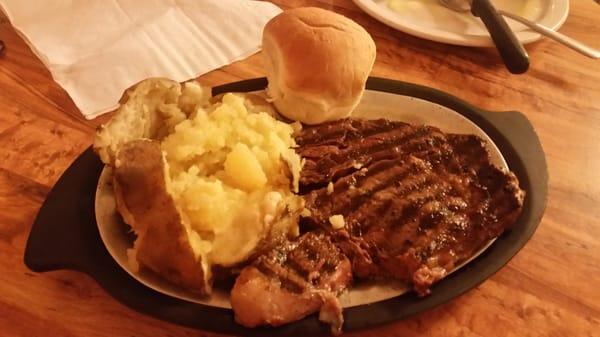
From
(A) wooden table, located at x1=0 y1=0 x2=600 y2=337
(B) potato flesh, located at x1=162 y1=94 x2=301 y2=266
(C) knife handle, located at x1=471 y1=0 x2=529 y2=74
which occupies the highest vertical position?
(B) potato flesh, located at x1=162 y1=94 x2=301 y2=266

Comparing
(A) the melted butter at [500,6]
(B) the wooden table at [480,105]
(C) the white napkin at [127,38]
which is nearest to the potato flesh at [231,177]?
(B) the wooden table at [480,105]

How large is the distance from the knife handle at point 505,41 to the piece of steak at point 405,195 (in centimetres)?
50

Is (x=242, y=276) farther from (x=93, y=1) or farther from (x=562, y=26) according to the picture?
(x=562, y=26)

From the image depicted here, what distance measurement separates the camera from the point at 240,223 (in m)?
1.07

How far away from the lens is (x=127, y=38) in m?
1.82

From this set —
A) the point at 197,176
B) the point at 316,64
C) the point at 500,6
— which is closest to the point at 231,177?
the point at 197,176

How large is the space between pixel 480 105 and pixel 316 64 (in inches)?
22.4

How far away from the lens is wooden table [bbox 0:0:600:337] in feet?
3.57

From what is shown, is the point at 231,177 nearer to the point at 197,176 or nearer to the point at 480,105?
the point at 197,176

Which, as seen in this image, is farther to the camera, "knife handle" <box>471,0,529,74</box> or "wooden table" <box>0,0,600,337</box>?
"knife handle" <box>471,0,529,74</box>

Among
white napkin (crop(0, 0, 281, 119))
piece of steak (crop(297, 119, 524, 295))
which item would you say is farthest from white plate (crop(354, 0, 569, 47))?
piece of steak (crop(297, 119, 524, 295))

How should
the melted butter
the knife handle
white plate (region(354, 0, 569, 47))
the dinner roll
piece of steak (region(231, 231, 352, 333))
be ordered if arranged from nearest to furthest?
piece of steak (region(231, 231, 352, 333)), the dinner roll, the knife handle, white plate (region(354, 0, 569, 47)), the melted butter

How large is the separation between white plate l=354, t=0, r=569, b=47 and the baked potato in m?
0.66

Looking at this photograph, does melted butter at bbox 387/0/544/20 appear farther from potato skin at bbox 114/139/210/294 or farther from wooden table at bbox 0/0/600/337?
potato skin at bbox 114/139/210/294
